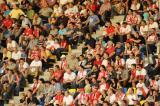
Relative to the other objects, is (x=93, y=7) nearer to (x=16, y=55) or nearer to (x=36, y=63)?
(x=36, y=63)

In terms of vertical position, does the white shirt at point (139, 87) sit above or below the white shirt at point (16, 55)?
below

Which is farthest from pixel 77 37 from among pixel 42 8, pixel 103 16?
pixel 42 8

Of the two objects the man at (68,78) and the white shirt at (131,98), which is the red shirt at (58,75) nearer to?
the man at (68,78)

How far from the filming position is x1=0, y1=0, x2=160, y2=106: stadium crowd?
23.3 m

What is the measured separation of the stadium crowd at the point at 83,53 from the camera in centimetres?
2328

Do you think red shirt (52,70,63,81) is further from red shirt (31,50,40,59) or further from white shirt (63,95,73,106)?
red shirt (31,50,40,59)

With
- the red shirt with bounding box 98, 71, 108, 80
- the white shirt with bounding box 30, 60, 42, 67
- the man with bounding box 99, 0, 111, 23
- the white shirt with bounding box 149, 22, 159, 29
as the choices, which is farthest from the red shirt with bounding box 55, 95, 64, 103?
the white shirt with bounding box 149, 22, 159, 29

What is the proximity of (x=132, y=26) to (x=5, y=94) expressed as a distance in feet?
16.9

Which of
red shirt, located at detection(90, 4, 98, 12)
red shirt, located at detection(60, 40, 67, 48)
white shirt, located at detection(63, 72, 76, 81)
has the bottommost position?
white shirt, located at detection(63, 72, 76, 81)

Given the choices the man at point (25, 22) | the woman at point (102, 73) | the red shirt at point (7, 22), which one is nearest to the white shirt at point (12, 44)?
the man at point (25, 22)

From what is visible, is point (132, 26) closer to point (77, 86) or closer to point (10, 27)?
point (77, 86)

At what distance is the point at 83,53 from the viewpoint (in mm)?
25812

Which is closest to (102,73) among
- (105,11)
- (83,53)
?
(83,53)

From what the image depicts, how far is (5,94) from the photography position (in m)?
25.1
